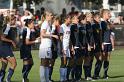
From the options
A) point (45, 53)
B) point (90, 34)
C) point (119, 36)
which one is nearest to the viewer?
point (45, 53)

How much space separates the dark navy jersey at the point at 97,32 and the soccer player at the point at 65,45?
4.62 feet

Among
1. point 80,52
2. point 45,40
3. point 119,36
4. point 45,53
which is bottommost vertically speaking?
point 119,36

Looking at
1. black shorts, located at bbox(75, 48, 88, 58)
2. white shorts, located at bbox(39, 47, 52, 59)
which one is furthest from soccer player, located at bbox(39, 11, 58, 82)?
black shorts, located at bbox(75, 48, 88, 58)

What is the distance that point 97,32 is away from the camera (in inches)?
800

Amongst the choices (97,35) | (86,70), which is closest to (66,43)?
(86,70)

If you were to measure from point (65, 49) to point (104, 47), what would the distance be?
202cm

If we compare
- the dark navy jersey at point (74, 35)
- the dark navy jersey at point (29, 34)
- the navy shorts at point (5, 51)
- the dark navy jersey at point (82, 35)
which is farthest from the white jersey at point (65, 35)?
the navy shorts at point (5, 51)

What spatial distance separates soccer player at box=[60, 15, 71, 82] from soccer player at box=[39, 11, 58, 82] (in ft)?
6.11

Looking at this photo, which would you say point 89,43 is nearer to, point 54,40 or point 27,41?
point 54,40

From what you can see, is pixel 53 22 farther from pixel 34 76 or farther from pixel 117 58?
pixel 117 58

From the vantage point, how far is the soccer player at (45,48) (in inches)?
664

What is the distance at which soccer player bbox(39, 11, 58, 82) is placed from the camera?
664 inches

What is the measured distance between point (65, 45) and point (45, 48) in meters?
2.16

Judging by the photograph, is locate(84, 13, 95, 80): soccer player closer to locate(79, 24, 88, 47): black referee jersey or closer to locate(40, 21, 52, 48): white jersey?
locate(79, 24, 88, 47): black referee jersey
